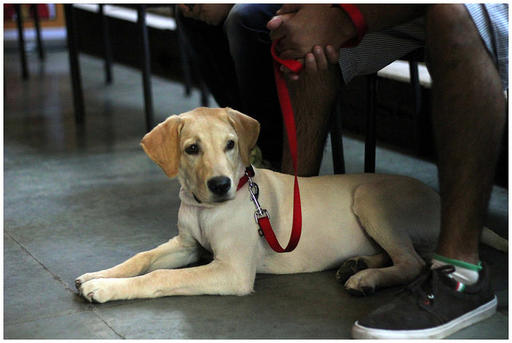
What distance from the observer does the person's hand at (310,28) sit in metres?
1.98

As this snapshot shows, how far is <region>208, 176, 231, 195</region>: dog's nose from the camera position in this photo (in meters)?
2.01

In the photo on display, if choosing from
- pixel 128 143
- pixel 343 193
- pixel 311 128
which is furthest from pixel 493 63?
pixel 128 143

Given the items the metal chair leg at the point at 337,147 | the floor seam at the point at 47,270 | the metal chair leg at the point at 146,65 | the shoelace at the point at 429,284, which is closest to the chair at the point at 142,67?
the metal chair leg at the point at 146,65

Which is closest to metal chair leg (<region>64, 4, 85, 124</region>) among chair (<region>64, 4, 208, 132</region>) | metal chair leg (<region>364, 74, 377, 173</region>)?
chair (<region>64, 4, 208, 132</region>)

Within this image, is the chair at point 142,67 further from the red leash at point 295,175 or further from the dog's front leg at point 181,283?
the dog's front leg at point 181,283

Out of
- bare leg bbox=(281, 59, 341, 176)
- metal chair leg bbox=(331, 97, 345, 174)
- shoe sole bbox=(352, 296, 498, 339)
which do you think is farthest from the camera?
metal chair leg bbox=(331, 97, 345, 174)

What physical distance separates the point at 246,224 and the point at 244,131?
0.83 ft

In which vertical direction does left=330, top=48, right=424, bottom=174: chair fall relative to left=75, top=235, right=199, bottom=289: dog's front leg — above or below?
above

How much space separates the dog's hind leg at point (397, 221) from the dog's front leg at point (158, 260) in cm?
47

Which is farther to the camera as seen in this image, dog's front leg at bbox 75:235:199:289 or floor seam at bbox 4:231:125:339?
dog's front leg at bbox 75:235:199:289

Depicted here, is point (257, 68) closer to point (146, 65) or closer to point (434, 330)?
point (146, 65)

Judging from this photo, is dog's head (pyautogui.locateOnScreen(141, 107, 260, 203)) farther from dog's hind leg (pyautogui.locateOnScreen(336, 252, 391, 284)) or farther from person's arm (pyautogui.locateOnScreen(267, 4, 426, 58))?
dog's hind leg (pyautogui.locateOnScreen(336, 252, 391, 284))

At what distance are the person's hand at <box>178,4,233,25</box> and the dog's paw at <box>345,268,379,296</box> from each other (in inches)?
52.4

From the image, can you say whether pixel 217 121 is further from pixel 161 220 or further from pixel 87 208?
pixel 87 208
